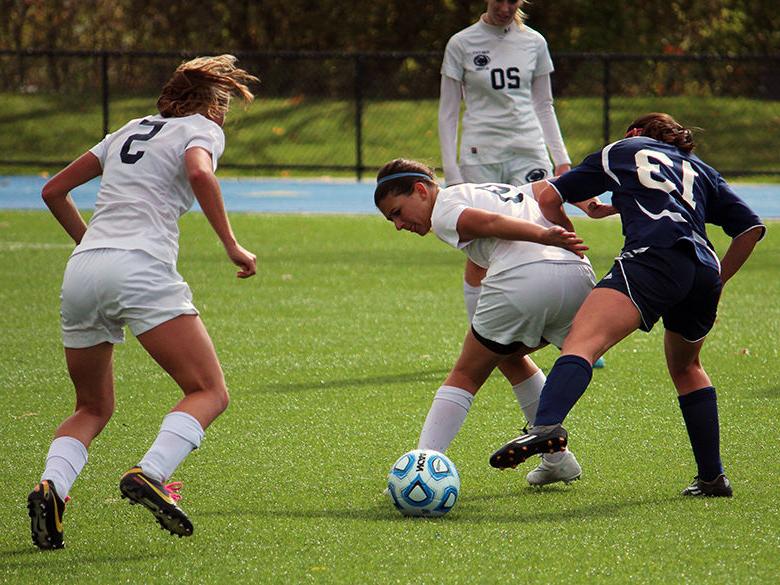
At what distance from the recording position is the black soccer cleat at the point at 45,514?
15.7ft

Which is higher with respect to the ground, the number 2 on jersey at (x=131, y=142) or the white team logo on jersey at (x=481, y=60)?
the number 2 on jersey at (x=131, y=142)

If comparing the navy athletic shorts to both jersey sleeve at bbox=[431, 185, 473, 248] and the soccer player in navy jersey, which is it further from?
jersey sleeve at bbox=[431, 185, 473, 248]

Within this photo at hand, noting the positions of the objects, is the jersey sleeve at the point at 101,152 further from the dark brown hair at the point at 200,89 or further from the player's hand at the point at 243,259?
the player's hand at the point at 243,259

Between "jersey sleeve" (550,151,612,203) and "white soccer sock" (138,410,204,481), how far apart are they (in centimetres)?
175

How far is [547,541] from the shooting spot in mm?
4902

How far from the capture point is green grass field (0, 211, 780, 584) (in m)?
4.68

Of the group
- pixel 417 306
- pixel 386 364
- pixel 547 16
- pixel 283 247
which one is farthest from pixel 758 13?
pixel 386 364

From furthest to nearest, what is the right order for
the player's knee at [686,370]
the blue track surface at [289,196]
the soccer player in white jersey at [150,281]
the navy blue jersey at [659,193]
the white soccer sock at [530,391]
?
Answer: 1. the blue track surface at [289,196]
2. the white soccer sock at [530,391]
3. the player's knee at [686,370]
4. the navy blue jersey at [659,193]
5. the soccer player in white jersey at [150,281]

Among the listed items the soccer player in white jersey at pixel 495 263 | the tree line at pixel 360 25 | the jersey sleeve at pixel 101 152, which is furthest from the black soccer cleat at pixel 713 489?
the tree line at pixel 360 25

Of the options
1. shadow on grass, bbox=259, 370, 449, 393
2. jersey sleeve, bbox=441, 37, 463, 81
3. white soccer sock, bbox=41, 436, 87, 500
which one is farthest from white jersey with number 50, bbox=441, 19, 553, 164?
white soccer sock, bbox=41, 436, 87, 500

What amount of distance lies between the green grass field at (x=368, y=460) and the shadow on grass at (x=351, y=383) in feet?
0.08

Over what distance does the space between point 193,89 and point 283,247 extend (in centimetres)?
986

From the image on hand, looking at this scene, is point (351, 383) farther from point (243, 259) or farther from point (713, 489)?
point (243, 259)

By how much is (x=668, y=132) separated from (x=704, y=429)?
3.99ft
